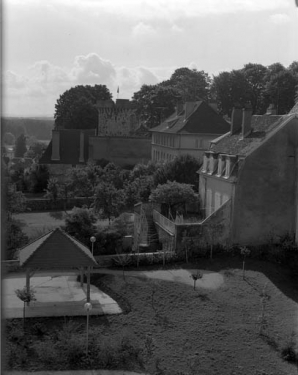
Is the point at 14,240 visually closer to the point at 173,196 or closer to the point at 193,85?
the point at 173,196

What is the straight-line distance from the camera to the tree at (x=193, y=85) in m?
37.2

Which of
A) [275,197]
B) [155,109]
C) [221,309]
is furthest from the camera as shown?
[155,109]

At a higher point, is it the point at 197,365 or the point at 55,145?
the point at 55,145

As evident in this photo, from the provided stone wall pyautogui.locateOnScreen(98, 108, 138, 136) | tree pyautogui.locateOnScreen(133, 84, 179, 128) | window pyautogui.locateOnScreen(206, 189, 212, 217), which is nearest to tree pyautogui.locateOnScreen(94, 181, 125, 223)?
window pyautogui.locateOnScreen(206, 189, 212, 217)

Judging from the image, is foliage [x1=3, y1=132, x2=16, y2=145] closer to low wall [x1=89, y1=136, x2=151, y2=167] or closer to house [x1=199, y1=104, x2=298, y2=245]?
house [x1=199, y1=104, x2=298, y2=245]

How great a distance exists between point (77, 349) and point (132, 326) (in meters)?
1.61

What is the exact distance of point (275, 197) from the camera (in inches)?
588

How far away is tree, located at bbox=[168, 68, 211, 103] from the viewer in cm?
3716

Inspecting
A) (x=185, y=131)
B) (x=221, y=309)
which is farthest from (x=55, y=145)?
(x=221, y=309)

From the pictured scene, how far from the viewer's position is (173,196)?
55.4 ft

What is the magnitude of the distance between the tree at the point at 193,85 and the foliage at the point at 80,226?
78.4 feet

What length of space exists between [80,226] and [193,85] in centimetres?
2602

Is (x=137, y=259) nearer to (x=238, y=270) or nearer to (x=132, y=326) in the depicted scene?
(x=238, y=270)

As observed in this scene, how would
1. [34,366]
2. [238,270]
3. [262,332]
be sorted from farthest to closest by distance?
1. [238,270]
2. [262,332]
3. [34,366]
